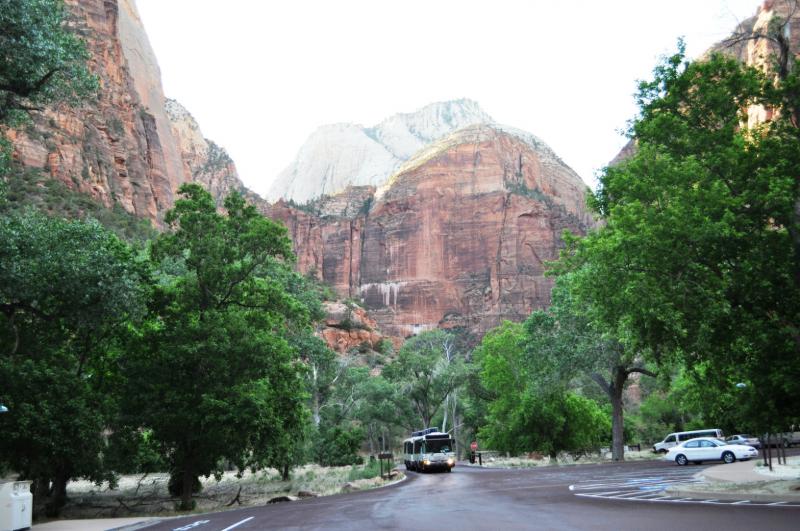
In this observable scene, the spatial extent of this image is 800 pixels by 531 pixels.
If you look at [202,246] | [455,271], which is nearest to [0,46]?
[202,246]

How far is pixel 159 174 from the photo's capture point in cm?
9844

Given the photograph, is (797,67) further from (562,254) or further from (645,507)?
(645,507)

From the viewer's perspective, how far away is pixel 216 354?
69.9ft

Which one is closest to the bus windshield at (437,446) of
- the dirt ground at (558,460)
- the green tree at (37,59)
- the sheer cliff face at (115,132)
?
the dirt ground at (558,460)

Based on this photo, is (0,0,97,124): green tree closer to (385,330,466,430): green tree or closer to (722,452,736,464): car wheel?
(722,452,736,464): car wheel

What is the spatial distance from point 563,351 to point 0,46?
96.6 feet

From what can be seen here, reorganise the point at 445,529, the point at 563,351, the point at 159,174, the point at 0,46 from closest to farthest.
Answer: the point at 445,529, the point at 0,46, the point at 563,351, the point at 159,174

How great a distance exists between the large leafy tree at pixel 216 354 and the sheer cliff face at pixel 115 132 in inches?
1865

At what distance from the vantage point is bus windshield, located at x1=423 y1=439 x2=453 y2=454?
4028 cm

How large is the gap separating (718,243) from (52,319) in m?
18.5

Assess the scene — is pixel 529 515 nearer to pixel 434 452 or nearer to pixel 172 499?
pixel 172 499

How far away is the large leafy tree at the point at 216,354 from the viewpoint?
2088 centimetres

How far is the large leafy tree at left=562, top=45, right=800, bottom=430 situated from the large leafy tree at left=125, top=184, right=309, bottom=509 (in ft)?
38.5

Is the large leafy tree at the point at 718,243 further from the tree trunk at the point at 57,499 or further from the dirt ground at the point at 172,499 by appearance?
the tree trunk at the point at 57,499
